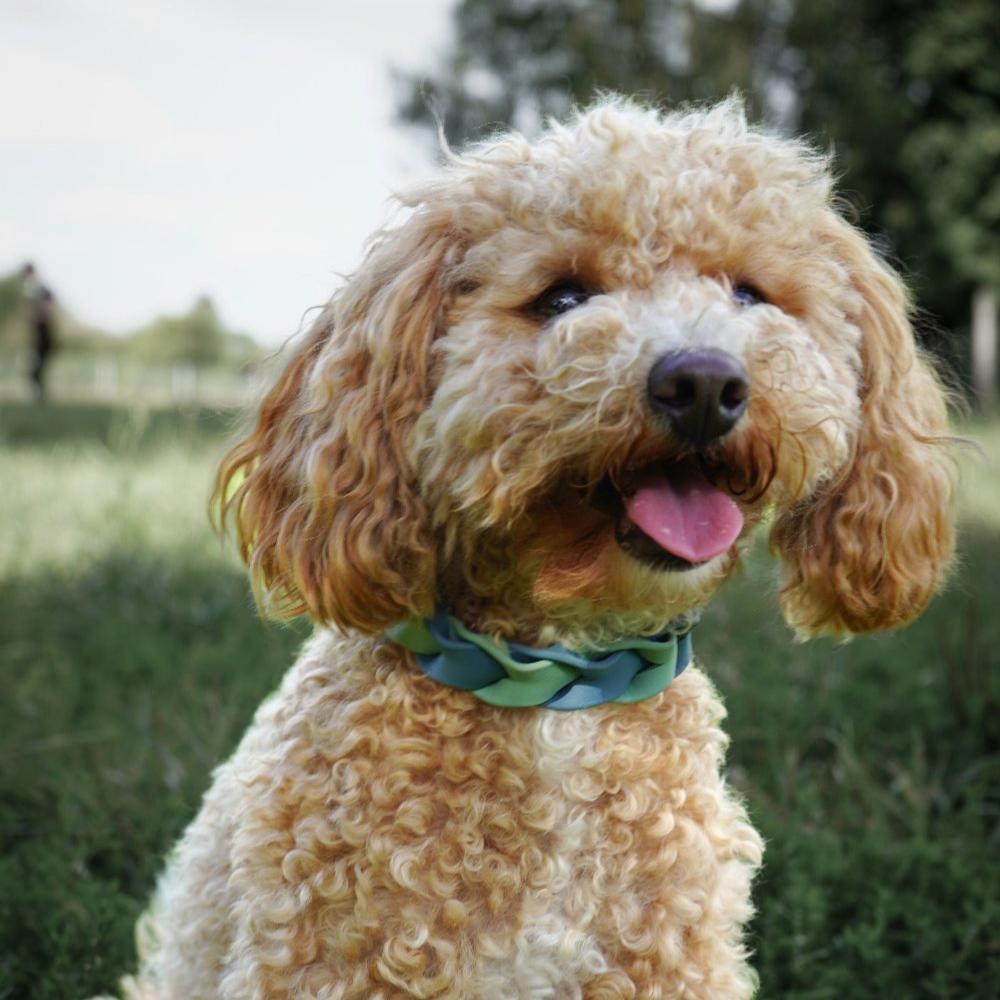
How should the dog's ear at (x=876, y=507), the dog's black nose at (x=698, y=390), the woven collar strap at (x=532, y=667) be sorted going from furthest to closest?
1. the dog's ear at (x=876, y=507)
2. the woven collar strap at (x=532, y=667)
3. the dog's black nose at (x=698, y=390)

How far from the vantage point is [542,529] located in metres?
1.90

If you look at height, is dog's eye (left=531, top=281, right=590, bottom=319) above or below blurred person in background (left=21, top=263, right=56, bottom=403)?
above

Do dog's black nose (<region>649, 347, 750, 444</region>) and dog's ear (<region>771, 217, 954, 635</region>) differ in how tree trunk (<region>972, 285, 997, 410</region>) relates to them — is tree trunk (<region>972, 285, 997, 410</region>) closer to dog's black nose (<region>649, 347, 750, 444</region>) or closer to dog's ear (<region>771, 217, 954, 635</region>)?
dog's ear (<region>771, 217, 954, 635</region>)

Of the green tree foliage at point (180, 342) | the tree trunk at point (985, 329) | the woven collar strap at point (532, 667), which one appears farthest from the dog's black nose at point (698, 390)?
the tree trunk at point (985, 329)

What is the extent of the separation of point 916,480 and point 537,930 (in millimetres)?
1047

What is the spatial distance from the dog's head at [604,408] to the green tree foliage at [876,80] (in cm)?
1428

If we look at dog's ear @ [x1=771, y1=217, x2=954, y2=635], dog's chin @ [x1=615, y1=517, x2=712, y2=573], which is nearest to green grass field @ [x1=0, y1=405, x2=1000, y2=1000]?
dog's ear @ [x1=771, y1=217, x2=954, y2=635]

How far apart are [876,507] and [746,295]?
46 cm

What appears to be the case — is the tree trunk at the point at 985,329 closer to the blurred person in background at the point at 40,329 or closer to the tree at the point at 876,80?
the tree at the point at 876,80

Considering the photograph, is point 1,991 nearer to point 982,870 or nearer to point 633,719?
point 633,719

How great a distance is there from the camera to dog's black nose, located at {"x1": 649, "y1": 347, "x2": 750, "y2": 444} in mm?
1701

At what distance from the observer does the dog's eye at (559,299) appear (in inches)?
76.8

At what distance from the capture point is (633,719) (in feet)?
6.68

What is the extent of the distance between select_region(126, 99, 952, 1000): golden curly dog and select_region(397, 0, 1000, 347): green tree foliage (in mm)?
14349
